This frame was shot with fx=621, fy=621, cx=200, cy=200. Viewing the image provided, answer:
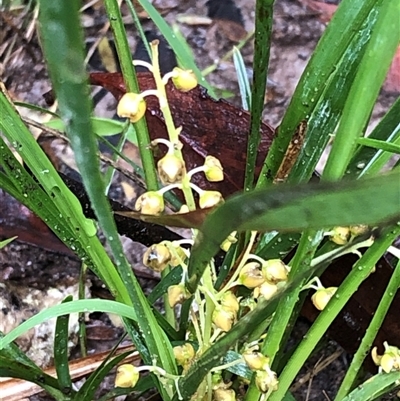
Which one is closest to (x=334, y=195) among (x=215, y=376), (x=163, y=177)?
(x=163, y=177)

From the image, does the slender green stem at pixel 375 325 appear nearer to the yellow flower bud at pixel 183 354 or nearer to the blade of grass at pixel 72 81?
the yellow flower bud at pixel 183 354

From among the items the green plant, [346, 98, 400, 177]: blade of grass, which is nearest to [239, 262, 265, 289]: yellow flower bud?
the green plant

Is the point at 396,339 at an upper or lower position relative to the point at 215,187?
lower

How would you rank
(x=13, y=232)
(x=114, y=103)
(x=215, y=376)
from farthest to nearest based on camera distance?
(x=114, y=103)
(x=13, y=232)
(x=215, y=376)

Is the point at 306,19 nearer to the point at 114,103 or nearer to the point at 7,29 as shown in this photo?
Result: the point at 114,103

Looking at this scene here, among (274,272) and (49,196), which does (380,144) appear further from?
(49,196)

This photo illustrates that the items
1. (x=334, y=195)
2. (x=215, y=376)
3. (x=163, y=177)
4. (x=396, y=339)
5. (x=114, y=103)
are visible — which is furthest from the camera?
(x=114, y=103)
